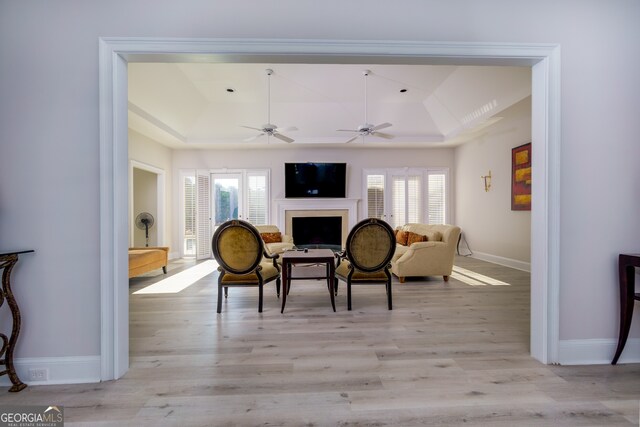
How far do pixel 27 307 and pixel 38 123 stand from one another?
49.0 inches

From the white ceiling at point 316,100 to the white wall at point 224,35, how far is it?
2516 millimetres

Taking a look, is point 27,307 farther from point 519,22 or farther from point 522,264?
point 522,264

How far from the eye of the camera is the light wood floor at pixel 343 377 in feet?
5.02

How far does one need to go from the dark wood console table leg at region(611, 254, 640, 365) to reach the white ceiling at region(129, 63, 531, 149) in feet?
11.0

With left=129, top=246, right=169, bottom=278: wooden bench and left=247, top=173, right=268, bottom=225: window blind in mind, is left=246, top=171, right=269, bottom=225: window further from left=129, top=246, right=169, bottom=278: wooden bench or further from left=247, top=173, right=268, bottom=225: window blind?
left=129, top=246, right=169, bottom=278: wooden bench

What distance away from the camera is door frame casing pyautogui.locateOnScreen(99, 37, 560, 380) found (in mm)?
1854

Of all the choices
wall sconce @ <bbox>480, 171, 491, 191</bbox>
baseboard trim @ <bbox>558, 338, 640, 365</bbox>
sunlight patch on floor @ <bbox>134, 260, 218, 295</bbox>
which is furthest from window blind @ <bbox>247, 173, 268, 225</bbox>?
baseboard trim @ <bbox>558, 338, 640, 365</bbox>

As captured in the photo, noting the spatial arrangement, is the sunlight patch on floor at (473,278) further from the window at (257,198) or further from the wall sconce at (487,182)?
the window at (257,198)

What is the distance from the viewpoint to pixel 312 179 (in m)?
7.09

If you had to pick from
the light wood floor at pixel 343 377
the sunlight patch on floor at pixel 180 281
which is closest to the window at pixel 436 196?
the light wood floor at pixel 343 377

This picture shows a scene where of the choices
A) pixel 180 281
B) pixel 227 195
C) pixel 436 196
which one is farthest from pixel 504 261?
pixel 227 195

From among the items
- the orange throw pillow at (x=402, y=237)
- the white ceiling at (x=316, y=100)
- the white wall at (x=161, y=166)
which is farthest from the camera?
the white wall at (x=161, y=166)

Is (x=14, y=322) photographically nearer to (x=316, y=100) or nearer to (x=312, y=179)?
(x=316, y=100)

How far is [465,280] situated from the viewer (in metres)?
4.50
